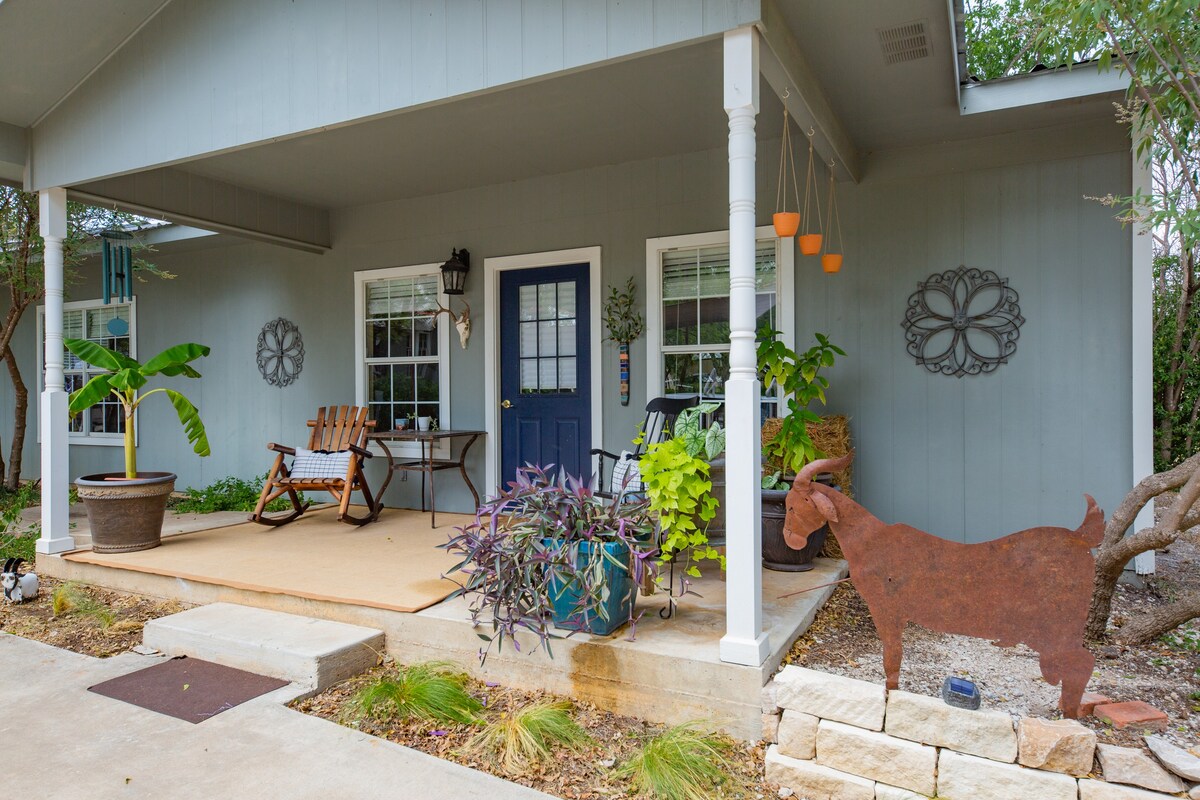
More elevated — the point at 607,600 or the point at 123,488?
the point at 123,488

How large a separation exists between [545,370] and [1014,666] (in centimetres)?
341

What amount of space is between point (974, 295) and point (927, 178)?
0.74 metres

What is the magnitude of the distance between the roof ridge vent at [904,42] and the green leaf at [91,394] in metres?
4.66

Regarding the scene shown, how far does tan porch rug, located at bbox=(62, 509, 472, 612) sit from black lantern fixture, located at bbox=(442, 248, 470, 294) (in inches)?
68.6

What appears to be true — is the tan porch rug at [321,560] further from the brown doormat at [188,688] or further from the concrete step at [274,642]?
the brown doormat at [188,688]

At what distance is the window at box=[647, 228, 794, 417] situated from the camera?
14.7 ft

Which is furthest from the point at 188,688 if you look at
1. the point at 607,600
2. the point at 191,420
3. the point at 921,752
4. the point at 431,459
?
the point at 921,752

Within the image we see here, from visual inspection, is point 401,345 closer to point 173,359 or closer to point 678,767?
point 173,359

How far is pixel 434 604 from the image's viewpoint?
10.2ft

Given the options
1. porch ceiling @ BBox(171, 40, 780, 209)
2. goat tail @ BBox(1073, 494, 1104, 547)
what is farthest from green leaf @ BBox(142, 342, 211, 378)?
goat tail @ BBox(1073, 494, 1104, 547)

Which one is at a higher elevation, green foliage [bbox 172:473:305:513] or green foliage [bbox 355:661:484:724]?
green foliage [bbox 172:473:305:513]

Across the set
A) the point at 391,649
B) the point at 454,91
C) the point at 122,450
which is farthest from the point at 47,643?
the point at 122,450

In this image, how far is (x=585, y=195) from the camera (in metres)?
4.98

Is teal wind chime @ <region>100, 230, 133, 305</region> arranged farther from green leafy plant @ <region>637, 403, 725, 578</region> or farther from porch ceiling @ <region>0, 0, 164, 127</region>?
green leafy plant @ <region>637, 403, 725, 578</region>
